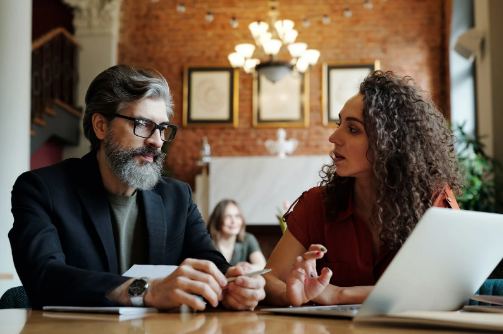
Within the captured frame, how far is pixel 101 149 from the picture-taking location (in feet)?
6.44

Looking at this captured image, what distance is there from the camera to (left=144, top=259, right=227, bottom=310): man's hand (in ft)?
3.84

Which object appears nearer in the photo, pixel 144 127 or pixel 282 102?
pixel 144 127

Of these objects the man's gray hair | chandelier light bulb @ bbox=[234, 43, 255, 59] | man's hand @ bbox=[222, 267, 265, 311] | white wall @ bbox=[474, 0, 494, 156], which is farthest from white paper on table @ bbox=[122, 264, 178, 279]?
chandelier light bulb @ bbox=[234, 43, 255, 59]

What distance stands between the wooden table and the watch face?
0.28ft

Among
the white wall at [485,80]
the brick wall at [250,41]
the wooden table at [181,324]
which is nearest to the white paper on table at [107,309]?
the wooden table at [181,324]

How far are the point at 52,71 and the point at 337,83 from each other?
3753 millimetres

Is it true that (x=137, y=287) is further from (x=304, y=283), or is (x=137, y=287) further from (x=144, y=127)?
(x=144, y=127)

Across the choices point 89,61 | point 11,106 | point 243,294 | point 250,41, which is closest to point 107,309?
point 243,294

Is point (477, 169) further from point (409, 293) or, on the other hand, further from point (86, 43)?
point (86, 43)

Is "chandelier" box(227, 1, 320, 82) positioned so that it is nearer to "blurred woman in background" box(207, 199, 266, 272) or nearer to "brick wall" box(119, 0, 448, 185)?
"blurred woman in background" box(207, 199, 266, 272)

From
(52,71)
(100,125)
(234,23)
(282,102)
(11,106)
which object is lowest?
(100,125)

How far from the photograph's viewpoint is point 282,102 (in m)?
7.88

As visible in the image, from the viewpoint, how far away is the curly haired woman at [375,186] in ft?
5.65

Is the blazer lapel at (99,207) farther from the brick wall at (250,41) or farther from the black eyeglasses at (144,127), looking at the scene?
the brick wall at (250,41)
